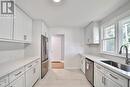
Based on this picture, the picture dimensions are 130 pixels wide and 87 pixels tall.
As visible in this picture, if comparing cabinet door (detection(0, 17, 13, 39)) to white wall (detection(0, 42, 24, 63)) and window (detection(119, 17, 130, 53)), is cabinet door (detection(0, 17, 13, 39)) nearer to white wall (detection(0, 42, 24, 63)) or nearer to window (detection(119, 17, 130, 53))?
white wall (detection(0, 42, 24, 63))

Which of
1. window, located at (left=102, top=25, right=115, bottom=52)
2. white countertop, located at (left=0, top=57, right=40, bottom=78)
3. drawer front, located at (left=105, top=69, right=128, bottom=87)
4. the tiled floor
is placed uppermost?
window, located at (left=102, top=25, right=115, bottom=52)

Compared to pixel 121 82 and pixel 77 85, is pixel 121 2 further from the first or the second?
pixel 77 85

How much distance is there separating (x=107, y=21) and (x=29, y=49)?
309 centimetres

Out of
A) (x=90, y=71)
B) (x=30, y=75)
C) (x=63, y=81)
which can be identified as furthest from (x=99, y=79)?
(x=30, y=75)

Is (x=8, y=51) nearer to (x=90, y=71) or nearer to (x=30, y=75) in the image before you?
(x=30, y=75)

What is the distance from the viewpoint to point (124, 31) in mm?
3139

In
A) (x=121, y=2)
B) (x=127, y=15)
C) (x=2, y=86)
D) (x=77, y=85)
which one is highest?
(x=121, y=2)

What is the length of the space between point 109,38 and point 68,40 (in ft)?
9.34

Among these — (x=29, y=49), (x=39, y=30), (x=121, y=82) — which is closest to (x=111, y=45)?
(x=121, y=82)

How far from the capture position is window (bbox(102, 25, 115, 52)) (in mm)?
3817

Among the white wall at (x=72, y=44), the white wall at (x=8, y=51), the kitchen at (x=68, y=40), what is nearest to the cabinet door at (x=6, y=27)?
the kitchen at (x=68, y=40)

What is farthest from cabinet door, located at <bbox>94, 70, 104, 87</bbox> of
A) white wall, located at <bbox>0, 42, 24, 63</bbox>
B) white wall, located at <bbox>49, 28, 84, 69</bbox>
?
white wall, located at <bbox>49, 28, 84, 69</bbox>

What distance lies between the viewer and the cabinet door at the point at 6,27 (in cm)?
221

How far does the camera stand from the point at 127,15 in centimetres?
282
